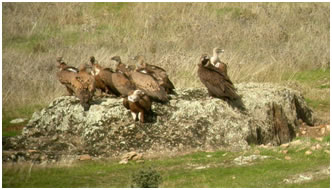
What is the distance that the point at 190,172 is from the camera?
48.1 ft

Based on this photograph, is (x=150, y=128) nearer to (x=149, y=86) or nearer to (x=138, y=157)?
(x=149, y=86)

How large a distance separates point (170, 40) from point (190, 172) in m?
16.0

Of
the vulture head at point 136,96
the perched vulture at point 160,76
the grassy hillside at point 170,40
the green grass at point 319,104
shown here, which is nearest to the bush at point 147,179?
the vulture head at point 136,96

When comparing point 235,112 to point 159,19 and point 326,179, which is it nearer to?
point 326,179

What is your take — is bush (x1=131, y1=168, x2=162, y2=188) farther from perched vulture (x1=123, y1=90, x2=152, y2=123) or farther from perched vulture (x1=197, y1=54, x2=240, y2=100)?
perched vulture (x1=197, y1=54, x2=240, y2=100)

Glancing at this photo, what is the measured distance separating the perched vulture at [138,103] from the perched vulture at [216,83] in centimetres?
138

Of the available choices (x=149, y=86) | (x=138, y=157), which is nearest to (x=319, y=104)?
(x=149, y=86)

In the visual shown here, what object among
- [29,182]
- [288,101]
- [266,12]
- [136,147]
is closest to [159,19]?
[266,12]

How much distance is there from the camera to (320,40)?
28.5 meters

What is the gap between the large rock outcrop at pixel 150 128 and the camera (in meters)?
16.5

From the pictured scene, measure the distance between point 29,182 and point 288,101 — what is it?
7010 millimetres

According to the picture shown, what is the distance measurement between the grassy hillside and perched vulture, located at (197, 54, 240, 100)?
498cm

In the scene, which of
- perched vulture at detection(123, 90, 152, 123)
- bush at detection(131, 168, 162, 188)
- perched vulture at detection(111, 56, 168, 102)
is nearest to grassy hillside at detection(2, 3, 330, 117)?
perched vulture at detection(111, 56, 168, 102)

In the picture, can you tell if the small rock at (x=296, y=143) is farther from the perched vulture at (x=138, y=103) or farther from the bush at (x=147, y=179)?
the bush at (x=147, y=179)
